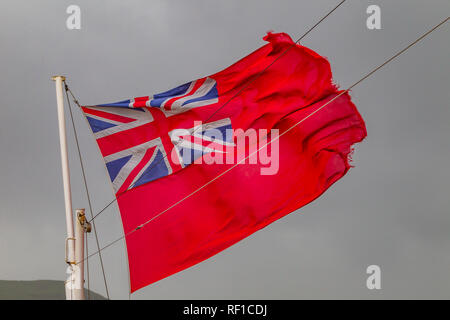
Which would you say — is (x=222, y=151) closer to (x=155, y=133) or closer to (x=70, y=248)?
(x=155, y=133)

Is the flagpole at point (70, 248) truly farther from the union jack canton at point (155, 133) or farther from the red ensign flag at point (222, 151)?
the union jack canton at point (155, 133)

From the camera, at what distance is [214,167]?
1991cm

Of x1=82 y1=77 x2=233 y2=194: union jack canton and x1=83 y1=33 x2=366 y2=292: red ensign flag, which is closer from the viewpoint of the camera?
x1=83 y1=33 x2=366 y2=292: red ensign flag

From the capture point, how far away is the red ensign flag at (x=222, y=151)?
19016 mm

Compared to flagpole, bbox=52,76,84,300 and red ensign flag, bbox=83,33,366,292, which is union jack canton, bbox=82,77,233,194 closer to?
red ensign flag, bbox=83,33,366,292

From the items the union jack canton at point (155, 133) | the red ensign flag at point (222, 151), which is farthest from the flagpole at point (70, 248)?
the union jack canton at point (155, 133)

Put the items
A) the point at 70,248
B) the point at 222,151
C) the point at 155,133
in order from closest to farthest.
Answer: the point at 70,248
the point at 155,133
the point at 222,151

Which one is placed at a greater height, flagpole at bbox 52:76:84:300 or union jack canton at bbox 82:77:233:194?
union jack canton at bbox 82:77:233:194

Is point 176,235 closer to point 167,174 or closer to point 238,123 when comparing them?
point 167,174

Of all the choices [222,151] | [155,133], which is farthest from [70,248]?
[222,151]

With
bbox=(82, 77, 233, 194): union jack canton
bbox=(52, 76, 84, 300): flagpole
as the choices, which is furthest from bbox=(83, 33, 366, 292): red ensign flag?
bbox=(52, 76, 84, 300): flagpole

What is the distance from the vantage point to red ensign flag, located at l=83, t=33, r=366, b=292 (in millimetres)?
19016

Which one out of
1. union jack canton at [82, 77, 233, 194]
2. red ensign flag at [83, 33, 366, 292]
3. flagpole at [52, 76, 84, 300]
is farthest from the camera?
union jack canton at [82, 77, 233, 194]

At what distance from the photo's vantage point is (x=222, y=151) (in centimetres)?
2022
